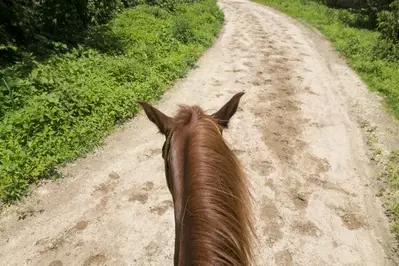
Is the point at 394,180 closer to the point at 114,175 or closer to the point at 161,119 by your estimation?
the point at 161,119

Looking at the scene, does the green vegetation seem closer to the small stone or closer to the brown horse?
the brown horse

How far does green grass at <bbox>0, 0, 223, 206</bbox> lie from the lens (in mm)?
4455

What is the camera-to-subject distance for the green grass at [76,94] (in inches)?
175

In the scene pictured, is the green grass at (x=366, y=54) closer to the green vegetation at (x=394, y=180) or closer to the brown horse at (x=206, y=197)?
the green vegetation at (x=394, y=180)

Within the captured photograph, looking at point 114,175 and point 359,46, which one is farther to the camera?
point 359,46

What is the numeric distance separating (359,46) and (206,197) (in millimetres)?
11036

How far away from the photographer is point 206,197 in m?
1.39

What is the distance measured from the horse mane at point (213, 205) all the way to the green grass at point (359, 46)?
6.18 meters

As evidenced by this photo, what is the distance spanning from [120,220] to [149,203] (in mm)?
443

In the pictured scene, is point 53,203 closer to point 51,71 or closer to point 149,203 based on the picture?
point 149,203

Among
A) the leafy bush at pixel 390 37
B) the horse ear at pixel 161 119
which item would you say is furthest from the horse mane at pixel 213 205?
the leafy bush at pixel 390 37

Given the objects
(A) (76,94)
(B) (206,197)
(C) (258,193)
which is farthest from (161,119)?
(A) (76,94)

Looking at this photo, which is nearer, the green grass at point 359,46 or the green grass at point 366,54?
the green grass at point 366,54

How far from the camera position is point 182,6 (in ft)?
46.3
